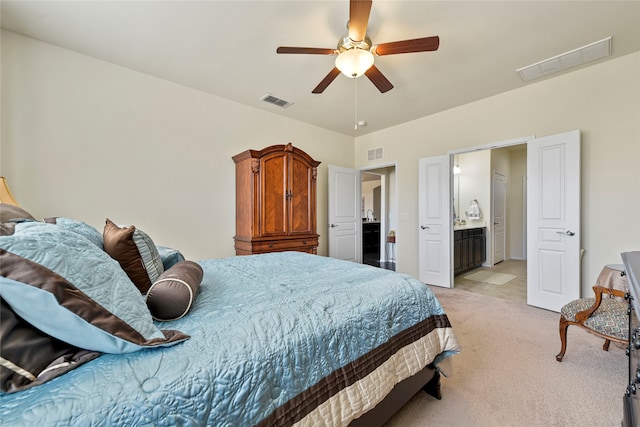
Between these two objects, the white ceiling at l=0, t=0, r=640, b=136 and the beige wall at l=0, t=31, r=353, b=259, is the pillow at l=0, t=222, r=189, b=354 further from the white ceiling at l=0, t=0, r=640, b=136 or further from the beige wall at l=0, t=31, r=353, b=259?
the beige wall at l=0, t=31, r=353, b=259

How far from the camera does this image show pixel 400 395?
1361 millimetres

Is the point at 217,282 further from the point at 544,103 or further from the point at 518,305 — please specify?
the point at 544,103

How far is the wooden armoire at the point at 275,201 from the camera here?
3.40 metres

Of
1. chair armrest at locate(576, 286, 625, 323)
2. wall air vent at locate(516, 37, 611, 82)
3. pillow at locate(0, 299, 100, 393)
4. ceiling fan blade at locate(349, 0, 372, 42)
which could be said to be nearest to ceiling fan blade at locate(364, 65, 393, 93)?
ceiling fan blade at locate(349, 0, 372, 42)

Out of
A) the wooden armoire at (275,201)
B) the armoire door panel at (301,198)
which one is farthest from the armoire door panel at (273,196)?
the armoire door panel at (301,198)

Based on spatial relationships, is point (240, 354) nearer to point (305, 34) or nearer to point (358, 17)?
point (358, 17)

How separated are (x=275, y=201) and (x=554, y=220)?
11.0 feet

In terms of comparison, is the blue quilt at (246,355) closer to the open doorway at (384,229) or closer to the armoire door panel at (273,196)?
the armoire door panel at (273,196)

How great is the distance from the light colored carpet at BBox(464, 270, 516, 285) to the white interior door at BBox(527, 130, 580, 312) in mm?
1226

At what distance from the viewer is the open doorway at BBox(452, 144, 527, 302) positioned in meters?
4.59

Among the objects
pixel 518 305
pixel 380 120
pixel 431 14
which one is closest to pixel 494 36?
pixel 431 14

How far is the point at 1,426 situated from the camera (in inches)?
20.0

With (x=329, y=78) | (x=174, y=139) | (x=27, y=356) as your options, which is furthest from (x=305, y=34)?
(x=27, y=356)

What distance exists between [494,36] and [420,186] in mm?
2246
